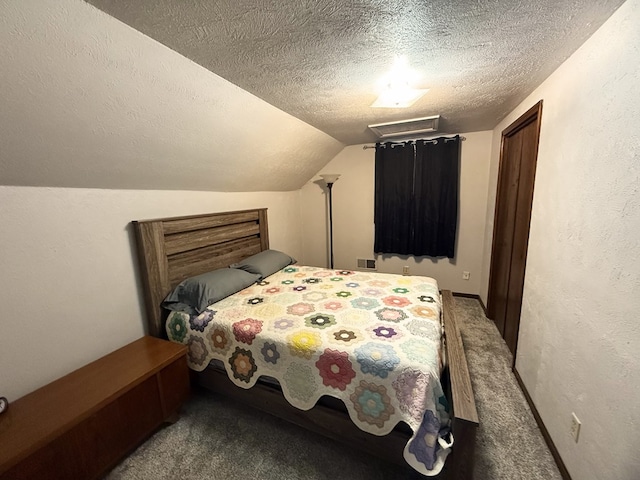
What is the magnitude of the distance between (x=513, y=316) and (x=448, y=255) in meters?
1.29

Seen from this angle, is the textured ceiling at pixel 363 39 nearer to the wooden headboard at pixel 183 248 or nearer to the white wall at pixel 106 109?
the white wall at pixel 106 109

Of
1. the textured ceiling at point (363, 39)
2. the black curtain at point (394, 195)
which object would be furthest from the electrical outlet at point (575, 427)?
the black curtain at point (394, 195)

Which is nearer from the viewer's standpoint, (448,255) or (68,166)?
(68,166)

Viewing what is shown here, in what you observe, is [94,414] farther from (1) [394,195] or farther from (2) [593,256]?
(1) [394,195]

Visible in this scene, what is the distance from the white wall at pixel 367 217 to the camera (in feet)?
10.9

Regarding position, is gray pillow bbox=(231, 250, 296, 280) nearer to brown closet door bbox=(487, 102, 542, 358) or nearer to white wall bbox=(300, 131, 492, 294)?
white wall bbox=(300, 131, 492, 294)

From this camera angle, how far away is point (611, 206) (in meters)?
1.11

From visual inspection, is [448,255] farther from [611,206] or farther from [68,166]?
[68,166]

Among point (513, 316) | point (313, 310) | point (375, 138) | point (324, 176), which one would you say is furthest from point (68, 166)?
point (513, 316)

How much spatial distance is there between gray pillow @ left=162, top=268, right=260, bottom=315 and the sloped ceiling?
2.70 feet

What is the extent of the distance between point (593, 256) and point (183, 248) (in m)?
2.63

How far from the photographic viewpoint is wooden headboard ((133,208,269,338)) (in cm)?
196

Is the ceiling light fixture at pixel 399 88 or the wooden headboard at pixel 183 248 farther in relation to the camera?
the wooden headboard at pixel 183 248

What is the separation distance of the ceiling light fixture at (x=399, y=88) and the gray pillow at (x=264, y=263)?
1.82m
